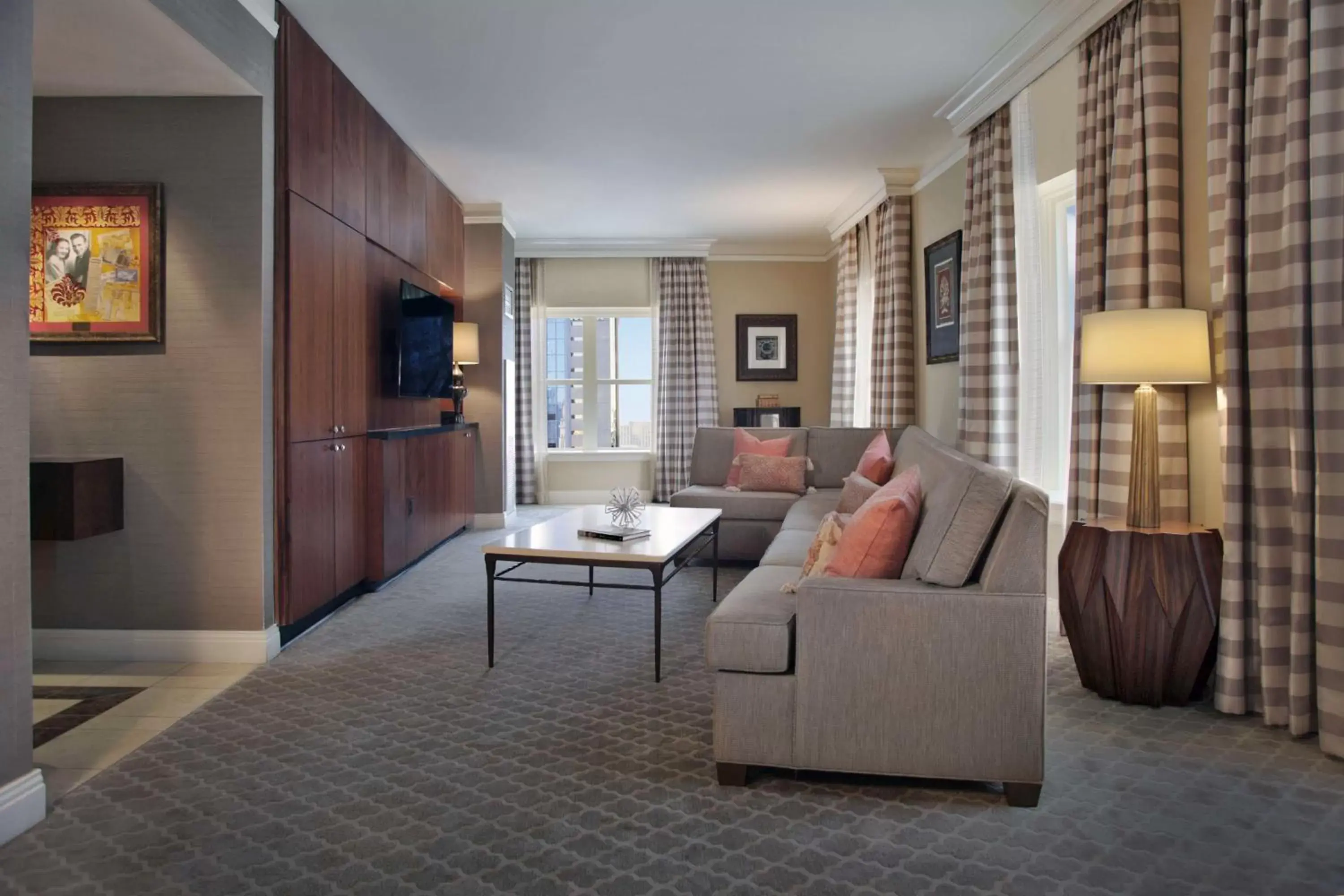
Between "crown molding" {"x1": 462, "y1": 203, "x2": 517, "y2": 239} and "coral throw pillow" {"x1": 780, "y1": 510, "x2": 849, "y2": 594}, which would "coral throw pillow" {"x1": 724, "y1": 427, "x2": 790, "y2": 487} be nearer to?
"coral throw pillow" {"x1": 780, "y1": 510, "x2": 849, "y2": 594}

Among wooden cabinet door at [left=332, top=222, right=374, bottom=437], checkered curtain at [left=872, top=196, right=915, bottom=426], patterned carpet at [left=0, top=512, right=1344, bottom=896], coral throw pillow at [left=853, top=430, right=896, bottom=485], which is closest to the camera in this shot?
patterned carpet at [left=0, top=512, right=1344, bottom=896]

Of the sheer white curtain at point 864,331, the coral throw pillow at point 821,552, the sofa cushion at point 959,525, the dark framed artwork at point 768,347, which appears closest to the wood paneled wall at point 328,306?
the coral throw pillow at point 821,552

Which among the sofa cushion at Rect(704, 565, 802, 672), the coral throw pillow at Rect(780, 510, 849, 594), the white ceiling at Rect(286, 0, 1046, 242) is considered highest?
the white ceiling at Rect(286, 0, 1046, 242)

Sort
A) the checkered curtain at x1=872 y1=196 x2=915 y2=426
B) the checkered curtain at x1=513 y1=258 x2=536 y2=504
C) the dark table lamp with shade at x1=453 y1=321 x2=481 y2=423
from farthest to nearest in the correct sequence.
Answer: the checkered curtain at x1=513 y1=258 x2=536 y2=504
the dark table lamp with shade at x1=453 y1=321 x2=481 y2=423
the checkered curtain at x1=872 y1=196 x2=915 y2=426

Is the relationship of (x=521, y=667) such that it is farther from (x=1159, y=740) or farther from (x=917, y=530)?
(x=1159, y=740)

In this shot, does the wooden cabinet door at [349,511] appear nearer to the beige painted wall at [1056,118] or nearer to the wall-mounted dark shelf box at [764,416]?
the beige painted wall at [1056,118]

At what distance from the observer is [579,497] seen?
852cm

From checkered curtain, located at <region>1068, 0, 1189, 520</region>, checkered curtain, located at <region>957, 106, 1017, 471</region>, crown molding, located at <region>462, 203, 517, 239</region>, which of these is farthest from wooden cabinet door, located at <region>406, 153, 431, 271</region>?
checkered curtain, located at <region>1068, 0, 1189, 520</region>

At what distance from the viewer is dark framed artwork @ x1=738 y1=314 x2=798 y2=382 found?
8.49 meters

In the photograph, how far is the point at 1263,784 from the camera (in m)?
2.13

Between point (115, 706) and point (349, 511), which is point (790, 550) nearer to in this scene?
point (349, 511)

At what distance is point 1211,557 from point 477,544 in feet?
15.6

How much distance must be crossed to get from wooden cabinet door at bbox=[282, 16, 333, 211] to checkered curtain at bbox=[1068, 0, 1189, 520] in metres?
3.40

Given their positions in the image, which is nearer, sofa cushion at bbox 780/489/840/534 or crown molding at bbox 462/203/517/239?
sofa cushion at bbox 780/489/840/534
